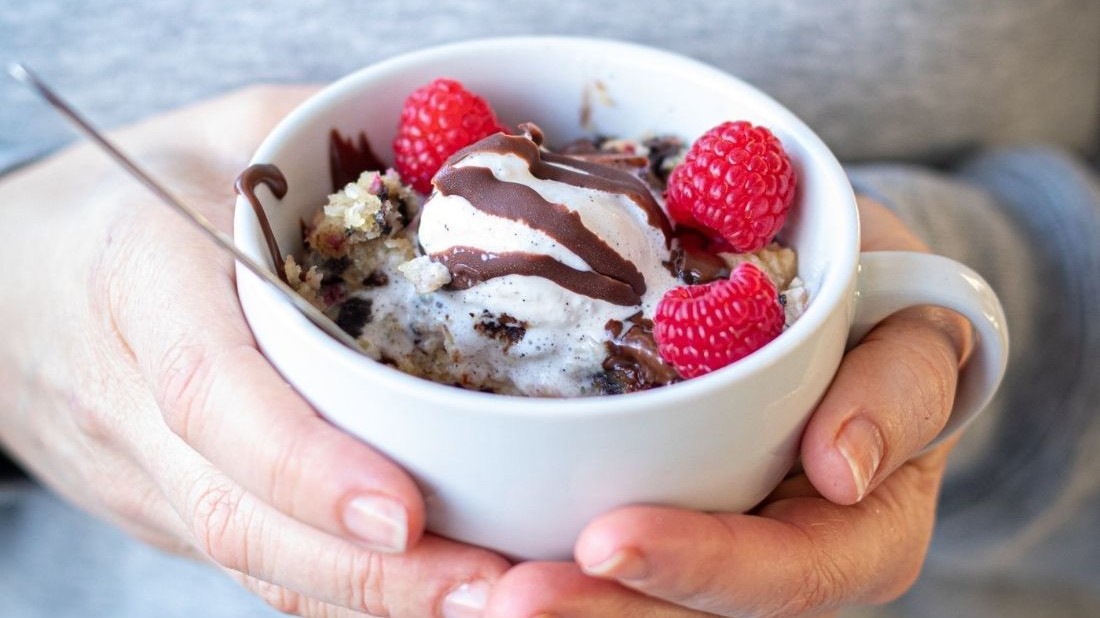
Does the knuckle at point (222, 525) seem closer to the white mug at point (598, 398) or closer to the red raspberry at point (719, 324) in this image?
the white mug at point (598, 398)

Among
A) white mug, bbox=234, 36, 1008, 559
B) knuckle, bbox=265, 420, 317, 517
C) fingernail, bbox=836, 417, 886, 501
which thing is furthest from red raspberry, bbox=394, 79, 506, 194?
fingernail, bbox=836, 417, 886, 501

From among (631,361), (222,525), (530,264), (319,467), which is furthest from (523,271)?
(222,525)

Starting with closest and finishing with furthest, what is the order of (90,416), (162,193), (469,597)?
(162,193) < (469,597) < (90,416)

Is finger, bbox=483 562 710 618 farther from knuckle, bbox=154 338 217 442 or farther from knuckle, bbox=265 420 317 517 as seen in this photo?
knuckle, bbox=154 338 217 442

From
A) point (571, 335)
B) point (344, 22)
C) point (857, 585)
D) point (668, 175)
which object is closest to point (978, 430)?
point (857, 585)

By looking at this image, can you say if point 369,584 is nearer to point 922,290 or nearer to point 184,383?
point 184,383

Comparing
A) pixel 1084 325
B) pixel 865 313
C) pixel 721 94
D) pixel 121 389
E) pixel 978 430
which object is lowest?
pixel 978 430

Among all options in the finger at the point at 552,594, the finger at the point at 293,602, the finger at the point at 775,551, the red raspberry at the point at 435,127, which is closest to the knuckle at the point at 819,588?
the finger at the point at 775,551

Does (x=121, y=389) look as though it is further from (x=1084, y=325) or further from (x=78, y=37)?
(x=1084, y=325)
